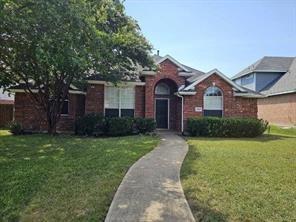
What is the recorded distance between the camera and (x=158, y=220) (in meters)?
5.46

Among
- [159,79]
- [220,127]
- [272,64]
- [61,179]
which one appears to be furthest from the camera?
[272,64]

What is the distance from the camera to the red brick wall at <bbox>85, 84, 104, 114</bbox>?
21.2 meters

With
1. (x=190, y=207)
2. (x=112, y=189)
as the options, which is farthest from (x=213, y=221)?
(x=112, y=189)

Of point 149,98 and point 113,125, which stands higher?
point 149,98

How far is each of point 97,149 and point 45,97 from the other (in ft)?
24.3

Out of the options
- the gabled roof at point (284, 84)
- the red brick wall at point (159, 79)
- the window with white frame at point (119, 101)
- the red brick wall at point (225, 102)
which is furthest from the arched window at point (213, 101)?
the gabled roof at point (284, 84)

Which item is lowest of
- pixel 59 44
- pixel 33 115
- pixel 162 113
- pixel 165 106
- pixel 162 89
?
pixel 33 115

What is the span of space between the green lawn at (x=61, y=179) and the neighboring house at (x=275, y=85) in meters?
20.7

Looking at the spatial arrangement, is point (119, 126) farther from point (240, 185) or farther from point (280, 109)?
point (280, 109)

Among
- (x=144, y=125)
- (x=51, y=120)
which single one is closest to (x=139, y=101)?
(x=144, y=125)

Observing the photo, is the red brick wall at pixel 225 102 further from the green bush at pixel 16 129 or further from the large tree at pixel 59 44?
the green bush at pixel 16 129

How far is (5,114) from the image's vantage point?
26.0 metres

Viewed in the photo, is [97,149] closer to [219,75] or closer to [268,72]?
[219,75]

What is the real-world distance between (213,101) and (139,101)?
4.76 m
